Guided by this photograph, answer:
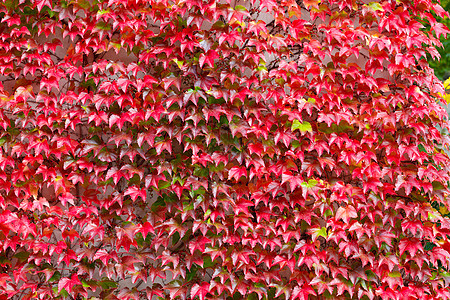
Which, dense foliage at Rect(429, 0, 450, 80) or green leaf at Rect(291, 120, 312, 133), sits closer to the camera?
green leaf at Rect(291, 120, 312, 133)

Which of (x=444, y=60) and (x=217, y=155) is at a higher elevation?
(x=444, y=60)

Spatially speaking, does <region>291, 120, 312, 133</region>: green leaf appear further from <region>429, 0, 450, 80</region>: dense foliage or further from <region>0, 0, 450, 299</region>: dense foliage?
<region>429, 0, 450, 80</region>: dense foliage

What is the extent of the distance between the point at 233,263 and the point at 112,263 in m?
0.72

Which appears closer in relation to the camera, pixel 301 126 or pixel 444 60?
pixel 301 126

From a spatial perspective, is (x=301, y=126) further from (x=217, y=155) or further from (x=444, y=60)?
(x=444, y=60)

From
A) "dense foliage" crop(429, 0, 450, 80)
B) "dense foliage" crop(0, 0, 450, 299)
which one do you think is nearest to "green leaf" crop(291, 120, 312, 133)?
"dense foliage" crop(0, 0, 450, 299)

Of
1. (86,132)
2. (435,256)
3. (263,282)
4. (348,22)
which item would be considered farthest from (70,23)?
(435,256)

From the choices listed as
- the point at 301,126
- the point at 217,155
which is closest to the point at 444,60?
the point at 301,126

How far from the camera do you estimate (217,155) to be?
Result: 6.97 feet

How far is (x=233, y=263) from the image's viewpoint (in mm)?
2090

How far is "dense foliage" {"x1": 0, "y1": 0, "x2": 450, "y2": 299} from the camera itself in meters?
2.12

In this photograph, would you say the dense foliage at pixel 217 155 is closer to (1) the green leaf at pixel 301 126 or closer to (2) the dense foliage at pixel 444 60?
(1) the green leaf at pixel 301 126

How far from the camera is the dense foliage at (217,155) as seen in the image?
2119 millimetres

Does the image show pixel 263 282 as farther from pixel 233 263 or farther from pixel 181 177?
pixel 181 177
